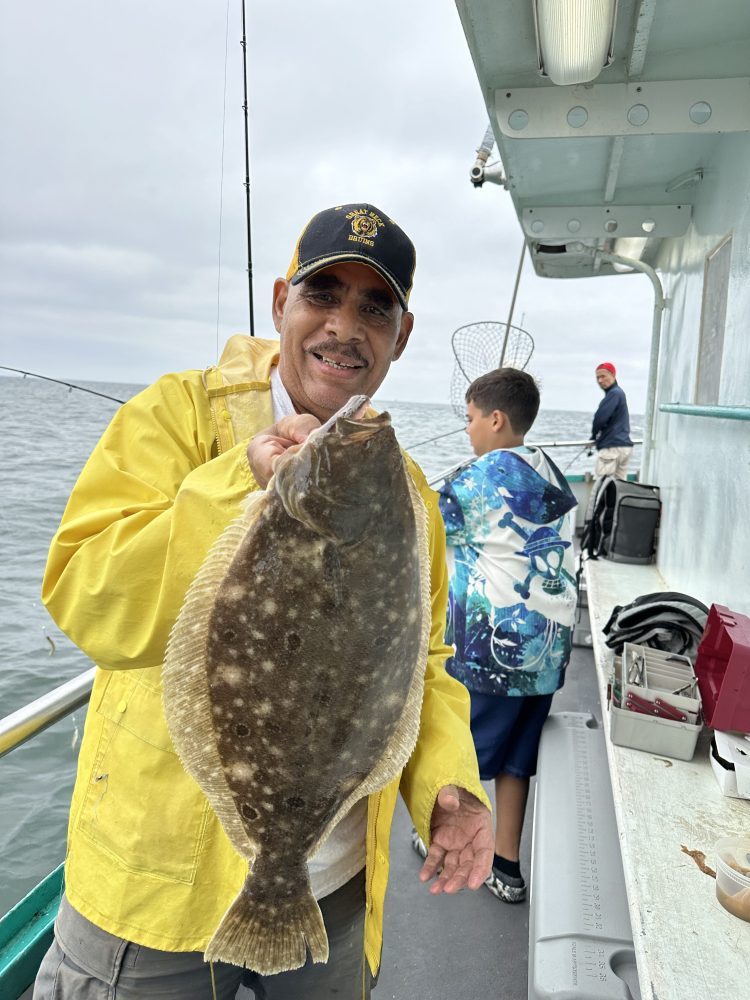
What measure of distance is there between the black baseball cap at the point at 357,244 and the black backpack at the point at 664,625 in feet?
7.70

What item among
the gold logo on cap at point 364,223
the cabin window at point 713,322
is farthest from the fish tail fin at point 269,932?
the cabin window at point 713,322

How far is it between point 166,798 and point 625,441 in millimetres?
10298

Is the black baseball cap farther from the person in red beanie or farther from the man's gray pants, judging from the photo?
the person in red beanie

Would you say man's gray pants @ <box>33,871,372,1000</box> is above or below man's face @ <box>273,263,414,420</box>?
below

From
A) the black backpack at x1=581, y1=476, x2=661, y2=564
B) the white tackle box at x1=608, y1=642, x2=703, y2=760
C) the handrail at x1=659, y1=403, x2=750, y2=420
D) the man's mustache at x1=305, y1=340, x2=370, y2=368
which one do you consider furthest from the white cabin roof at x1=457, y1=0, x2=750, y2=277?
the white tackle box at x1=608, y1=642, x2=703, y2=760

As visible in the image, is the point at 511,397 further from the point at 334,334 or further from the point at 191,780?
the point at 191,780

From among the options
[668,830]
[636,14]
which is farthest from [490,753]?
[636,14]

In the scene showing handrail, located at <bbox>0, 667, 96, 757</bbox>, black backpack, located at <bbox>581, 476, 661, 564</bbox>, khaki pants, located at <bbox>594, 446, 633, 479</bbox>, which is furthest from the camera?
khaki pants, located at <bbox>594, 446, 633, 479</bbox>

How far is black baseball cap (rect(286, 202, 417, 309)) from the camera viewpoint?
4.80 ft

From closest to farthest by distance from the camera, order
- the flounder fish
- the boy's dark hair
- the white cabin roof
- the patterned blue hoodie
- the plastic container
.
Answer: the flounder fish
the plastic container
the white cabin roof
the patterned blue hoodie
the boy's dark hair

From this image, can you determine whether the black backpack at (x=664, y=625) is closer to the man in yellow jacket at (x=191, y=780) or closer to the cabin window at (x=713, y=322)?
the cabin window at (x=713, y=322)

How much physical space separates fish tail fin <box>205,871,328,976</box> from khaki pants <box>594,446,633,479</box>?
33.5 ft

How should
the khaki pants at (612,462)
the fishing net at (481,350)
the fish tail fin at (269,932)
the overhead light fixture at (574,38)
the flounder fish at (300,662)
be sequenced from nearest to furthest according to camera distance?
1. the flounder fish at (300,662)
2. the fish tail fin at (269,932)
3. the overhead light fixture at (574,38)
4. the fishing net at (481,350)
5. the khaki pants at (612,462)

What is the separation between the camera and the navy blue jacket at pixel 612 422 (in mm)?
10820
